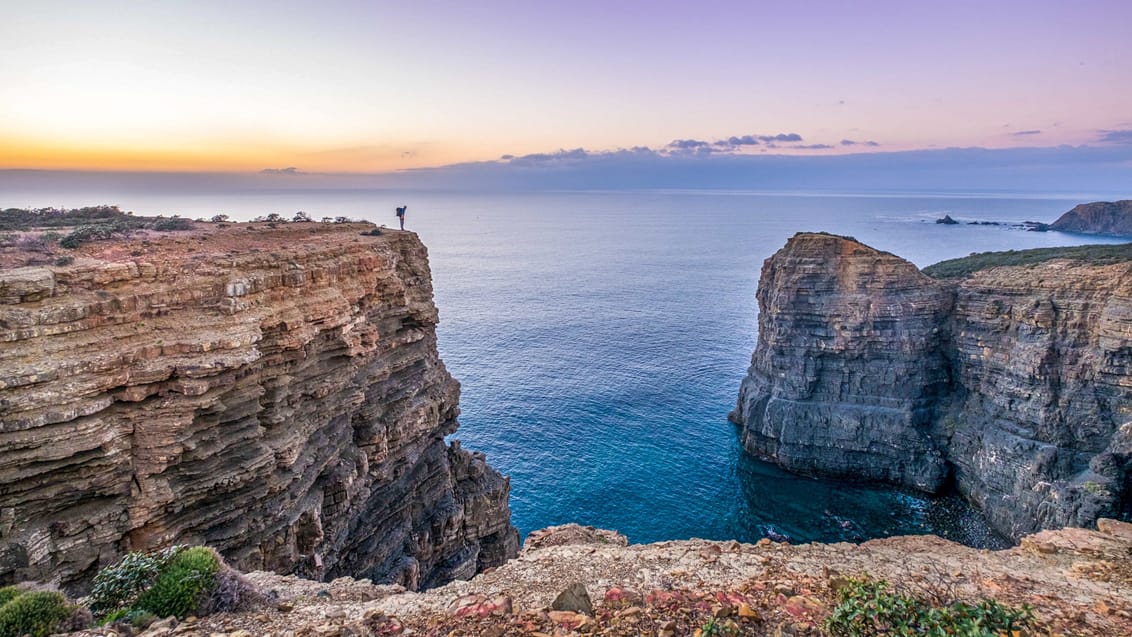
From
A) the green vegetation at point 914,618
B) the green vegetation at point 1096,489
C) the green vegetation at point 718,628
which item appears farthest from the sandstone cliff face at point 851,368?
the green vegetation at point 718,628

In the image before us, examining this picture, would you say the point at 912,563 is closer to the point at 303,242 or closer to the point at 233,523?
the point at 233,523

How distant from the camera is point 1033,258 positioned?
50312 mm

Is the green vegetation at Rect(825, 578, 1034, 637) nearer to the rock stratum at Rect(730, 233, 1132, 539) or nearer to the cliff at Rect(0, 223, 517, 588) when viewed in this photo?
the cliff at Rect(0, 223, 517, 588)

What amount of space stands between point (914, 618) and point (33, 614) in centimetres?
1779

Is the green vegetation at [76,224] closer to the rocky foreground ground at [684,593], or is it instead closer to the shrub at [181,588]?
the shrub at [181,588]

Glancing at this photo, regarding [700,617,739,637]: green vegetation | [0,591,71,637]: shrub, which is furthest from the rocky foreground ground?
[0,591,71,637]: shrub

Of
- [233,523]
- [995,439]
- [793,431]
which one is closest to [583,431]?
[793,431]

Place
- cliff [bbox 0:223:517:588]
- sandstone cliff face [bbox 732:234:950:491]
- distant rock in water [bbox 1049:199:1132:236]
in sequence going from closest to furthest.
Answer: cliff [bbox 0:223:517:588], sandstone cliff face [bbox 732:234:950:491], distant rock in water [bbox 1049:199:1132:236]

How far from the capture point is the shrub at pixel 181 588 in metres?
12.5

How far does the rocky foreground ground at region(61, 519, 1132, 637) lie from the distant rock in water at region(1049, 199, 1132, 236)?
731 feet

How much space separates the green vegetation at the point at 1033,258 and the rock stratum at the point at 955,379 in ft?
1.94

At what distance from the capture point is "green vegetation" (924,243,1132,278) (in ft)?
147

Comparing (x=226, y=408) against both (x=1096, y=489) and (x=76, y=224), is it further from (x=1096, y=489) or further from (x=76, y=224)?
(x=1096, y=489)

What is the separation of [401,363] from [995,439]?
4515cm
